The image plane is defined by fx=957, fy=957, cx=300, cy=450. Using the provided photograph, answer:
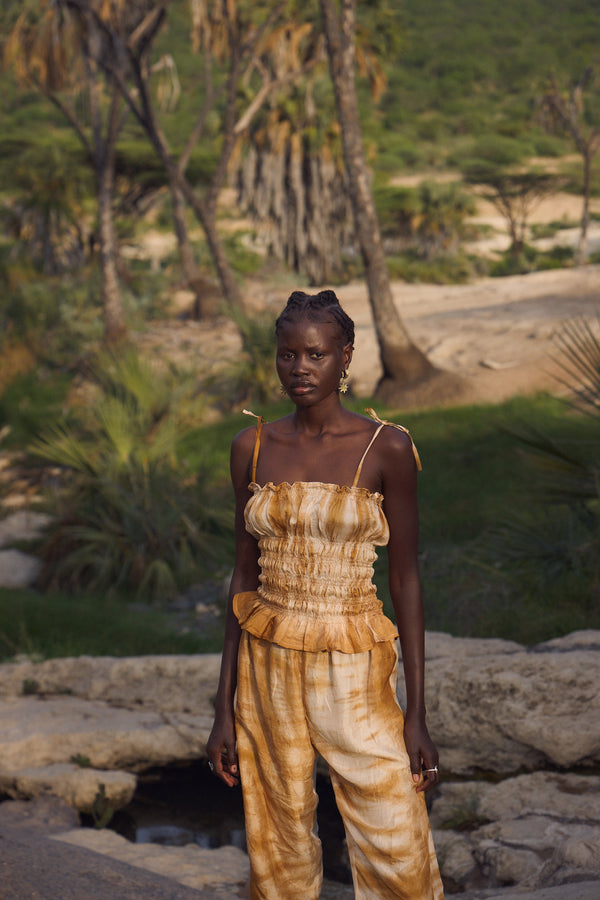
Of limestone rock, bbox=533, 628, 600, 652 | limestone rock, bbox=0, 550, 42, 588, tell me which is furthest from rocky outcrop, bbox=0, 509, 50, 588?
limestone rock, bbox=533, 628, 600, 652

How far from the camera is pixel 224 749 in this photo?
7.72 ft

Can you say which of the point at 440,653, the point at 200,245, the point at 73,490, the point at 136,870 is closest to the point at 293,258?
the point at 200,245

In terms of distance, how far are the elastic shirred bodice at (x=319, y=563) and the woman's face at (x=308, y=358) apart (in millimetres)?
211

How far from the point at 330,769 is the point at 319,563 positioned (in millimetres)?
472

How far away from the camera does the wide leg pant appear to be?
7.10ft

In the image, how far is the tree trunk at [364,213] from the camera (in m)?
10.7

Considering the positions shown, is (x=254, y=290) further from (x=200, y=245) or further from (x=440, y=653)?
(x=440, y=653)

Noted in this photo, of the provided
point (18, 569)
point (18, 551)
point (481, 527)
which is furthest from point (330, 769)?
point (18, 551)

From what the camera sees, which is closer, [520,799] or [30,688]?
[520,799]

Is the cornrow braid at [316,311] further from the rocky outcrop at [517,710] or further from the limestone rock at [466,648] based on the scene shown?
the limestone rock at [466,648]

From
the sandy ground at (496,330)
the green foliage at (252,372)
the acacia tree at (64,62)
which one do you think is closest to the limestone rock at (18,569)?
the green foliage at (252,372)

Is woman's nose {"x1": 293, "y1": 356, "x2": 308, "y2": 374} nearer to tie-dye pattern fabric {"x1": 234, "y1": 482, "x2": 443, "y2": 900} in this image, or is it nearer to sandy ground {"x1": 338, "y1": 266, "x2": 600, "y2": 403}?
tie-dye pattern fabric {"x1": 234, "y1": 482, "x2": 443, "y2": 900}

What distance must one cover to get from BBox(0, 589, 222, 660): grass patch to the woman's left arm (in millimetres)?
4038

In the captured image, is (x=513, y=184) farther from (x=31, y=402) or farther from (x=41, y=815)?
(x=41, y=815)
